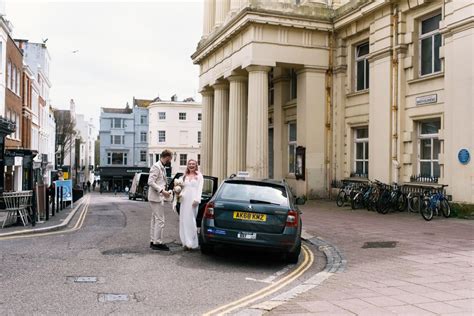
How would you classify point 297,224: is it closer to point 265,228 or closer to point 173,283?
point 265,228

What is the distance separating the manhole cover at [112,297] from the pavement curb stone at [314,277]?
4.96 ft

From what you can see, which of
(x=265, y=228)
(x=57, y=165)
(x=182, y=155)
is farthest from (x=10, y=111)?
(x=57, y=165)

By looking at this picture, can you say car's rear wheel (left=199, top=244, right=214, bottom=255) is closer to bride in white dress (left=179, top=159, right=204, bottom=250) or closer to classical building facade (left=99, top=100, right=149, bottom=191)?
bride in white dress (left=179, top=159, right=204, bottom=250)

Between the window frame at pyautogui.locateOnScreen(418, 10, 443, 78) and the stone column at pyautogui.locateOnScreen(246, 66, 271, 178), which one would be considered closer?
the window frame at pyautogui.locateOnScreen(418, 10, 443, 78)

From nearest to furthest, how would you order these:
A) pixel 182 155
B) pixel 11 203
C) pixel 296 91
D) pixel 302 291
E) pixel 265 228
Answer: pixel 302 291
pixel 265 228
pixel 11 203
pixel 296 91
pixel 182 155

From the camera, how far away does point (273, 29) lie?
22.4 metres

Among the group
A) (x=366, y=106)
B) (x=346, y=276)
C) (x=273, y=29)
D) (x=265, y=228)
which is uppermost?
(x=273, y=29)

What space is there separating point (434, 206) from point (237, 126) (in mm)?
12308

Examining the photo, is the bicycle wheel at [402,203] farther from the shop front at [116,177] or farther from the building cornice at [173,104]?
the shop front at [116,177]

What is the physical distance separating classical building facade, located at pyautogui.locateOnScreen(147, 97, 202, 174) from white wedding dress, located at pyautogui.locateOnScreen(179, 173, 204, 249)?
2171 inches

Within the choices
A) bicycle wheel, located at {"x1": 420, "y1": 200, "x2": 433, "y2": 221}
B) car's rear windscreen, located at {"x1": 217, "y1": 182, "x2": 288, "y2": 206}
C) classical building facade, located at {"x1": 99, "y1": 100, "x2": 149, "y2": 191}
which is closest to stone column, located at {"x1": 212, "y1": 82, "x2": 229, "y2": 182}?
bicycle wheel, located at {"x1": 420, "y1": 200, "x2": 433, "y2": 221}

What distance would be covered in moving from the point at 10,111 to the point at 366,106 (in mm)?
22056

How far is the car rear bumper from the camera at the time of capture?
8.11 metres

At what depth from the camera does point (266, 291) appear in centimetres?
665
